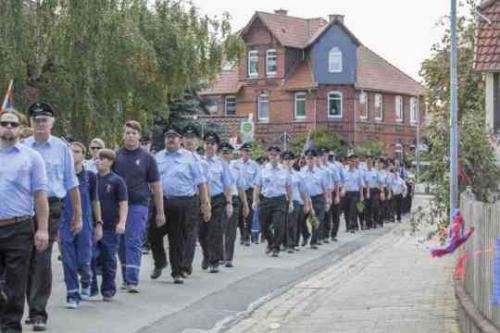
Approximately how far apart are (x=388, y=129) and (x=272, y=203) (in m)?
53.7

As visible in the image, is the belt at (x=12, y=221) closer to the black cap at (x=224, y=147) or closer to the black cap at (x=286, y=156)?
the black cap at (x=224, y=147)

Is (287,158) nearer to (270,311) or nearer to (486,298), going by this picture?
(270,311)

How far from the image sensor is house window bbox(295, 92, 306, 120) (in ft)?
226

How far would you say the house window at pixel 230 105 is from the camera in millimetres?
71875

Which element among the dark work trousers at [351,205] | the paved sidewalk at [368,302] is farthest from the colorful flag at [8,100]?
the dark work trousers at [351,205]

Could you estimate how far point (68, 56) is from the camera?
20391 mm

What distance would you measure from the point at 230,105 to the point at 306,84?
6368 millimetres

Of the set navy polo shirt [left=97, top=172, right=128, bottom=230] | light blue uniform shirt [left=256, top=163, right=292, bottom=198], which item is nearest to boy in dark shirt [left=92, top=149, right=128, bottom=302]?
navy polo shirt [left=97, top=172, right=128, bottom=230]

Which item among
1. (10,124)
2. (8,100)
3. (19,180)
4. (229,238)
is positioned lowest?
(229,238)

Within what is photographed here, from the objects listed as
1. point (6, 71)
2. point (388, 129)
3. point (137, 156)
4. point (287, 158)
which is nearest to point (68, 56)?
point (6, 71)

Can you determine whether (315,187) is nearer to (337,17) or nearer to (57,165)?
(57,165)

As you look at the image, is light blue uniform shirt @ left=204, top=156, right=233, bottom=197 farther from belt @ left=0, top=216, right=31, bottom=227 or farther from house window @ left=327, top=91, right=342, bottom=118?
house window @ left=327, top=91, right=342, bottom=118

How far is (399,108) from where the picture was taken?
74188 millimetres

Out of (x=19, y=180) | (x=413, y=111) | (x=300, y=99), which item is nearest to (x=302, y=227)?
(x=19, y=180)
